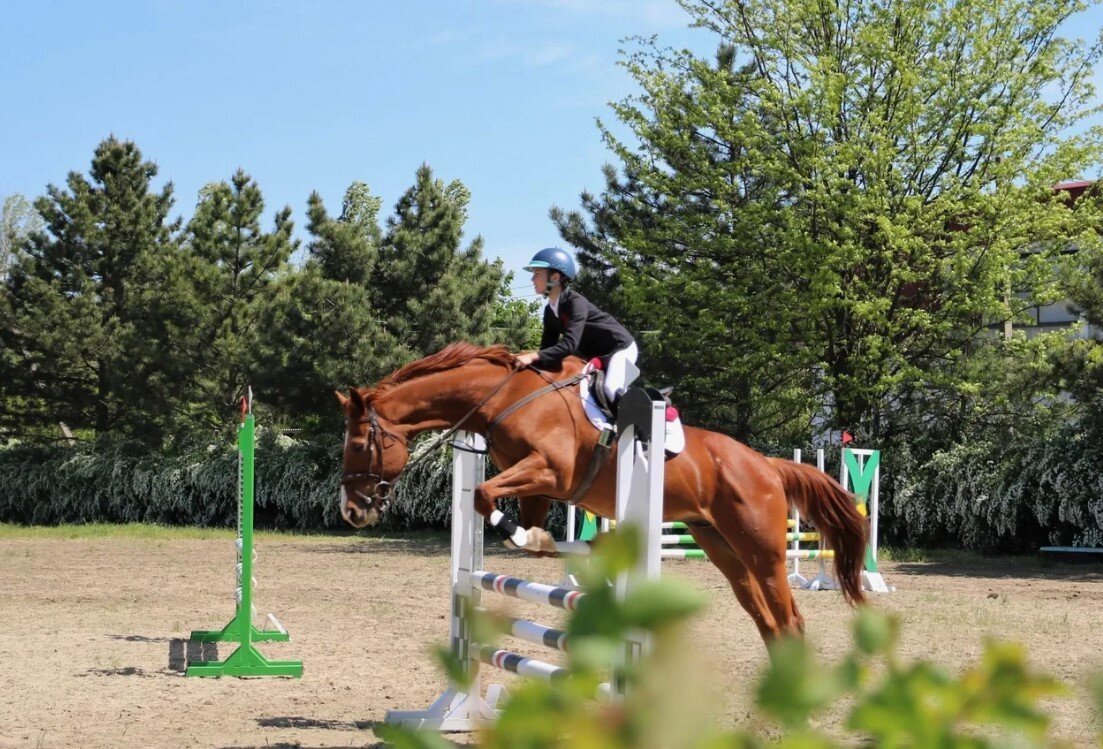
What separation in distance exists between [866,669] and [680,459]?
4.98 metres

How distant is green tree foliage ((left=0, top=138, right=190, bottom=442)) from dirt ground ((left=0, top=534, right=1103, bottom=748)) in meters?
10.3

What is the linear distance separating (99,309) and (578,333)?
25821mm

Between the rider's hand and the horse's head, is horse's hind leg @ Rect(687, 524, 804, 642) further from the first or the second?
the horse's head

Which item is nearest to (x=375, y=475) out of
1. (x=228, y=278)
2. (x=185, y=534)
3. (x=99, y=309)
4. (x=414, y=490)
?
(x=414, y=490)

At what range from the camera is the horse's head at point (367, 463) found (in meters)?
5.45

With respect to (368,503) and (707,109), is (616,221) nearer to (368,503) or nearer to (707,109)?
(707,109)

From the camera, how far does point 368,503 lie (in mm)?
5453

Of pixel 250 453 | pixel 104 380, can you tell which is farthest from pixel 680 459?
pixel 104 380

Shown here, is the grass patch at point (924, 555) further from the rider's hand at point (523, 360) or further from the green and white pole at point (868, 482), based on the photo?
the rider's hand at point (523, 360)

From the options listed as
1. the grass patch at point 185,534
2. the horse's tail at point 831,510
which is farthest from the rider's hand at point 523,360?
the grass patch at point 185,534

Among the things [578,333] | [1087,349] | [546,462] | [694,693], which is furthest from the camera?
[1087,349]

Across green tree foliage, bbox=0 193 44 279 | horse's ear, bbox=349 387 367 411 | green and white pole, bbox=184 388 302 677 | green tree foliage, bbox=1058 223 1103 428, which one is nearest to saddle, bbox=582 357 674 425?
→ horse's ear, bbox=349 387 367 411

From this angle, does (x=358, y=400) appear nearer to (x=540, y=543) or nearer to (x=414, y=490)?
(x=540, y=543)

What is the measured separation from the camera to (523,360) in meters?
5.80
